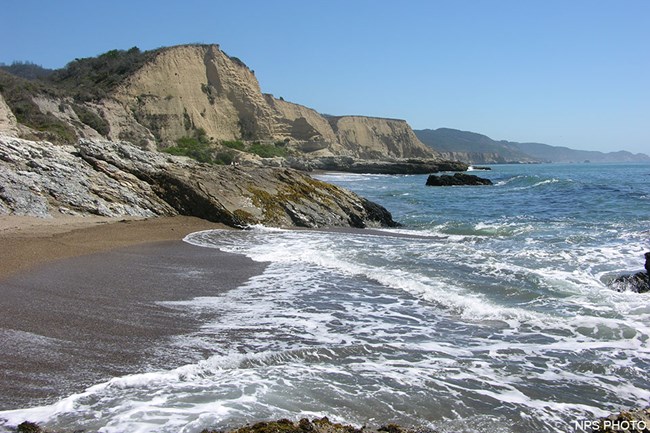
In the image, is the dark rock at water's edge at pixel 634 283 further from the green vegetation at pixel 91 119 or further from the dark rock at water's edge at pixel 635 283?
the green vegetation at pixel 91 119

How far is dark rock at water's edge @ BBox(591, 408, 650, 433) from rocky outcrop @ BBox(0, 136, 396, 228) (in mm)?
11721

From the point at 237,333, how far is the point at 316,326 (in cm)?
94

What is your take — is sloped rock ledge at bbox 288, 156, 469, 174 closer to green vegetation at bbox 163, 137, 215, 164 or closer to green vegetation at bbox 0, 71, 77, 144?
green vegetation at bbox 163, 137, 215, 164

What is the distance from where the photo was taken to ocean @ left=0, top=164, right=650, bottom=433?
3965 mm

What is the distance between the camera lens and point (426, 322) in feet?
21.3

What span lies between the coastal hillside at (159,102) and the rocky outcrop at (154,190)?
862 centimetres

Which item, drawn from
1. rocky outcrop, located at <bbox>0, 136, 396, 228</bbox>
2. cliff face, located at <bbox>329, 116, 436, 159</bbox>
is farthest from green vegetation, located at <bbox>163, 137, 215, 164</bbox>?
cliff face, located at <bbox>329, 116, 436, 159</bbox>

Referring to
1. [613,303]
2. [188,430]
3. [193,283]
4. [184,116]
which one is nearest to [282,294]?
[193,283]

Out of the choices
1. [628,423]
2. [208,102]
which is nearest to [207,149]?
[208,102]

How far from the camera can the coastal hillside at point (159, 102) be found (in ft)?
98.3

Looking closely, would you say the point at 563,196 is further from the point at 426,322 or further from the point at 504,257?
the point at 426,322

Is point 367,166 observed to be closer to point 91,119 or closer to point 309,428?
point 91,119

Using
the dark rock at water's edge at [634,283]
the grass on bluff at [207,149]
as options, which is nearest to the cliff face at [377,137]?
the grass on bluff at [207,149]

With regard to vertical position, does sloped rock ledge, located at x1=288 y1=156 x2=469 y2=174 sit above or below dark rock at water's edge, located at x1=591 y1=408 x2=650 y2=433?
above
